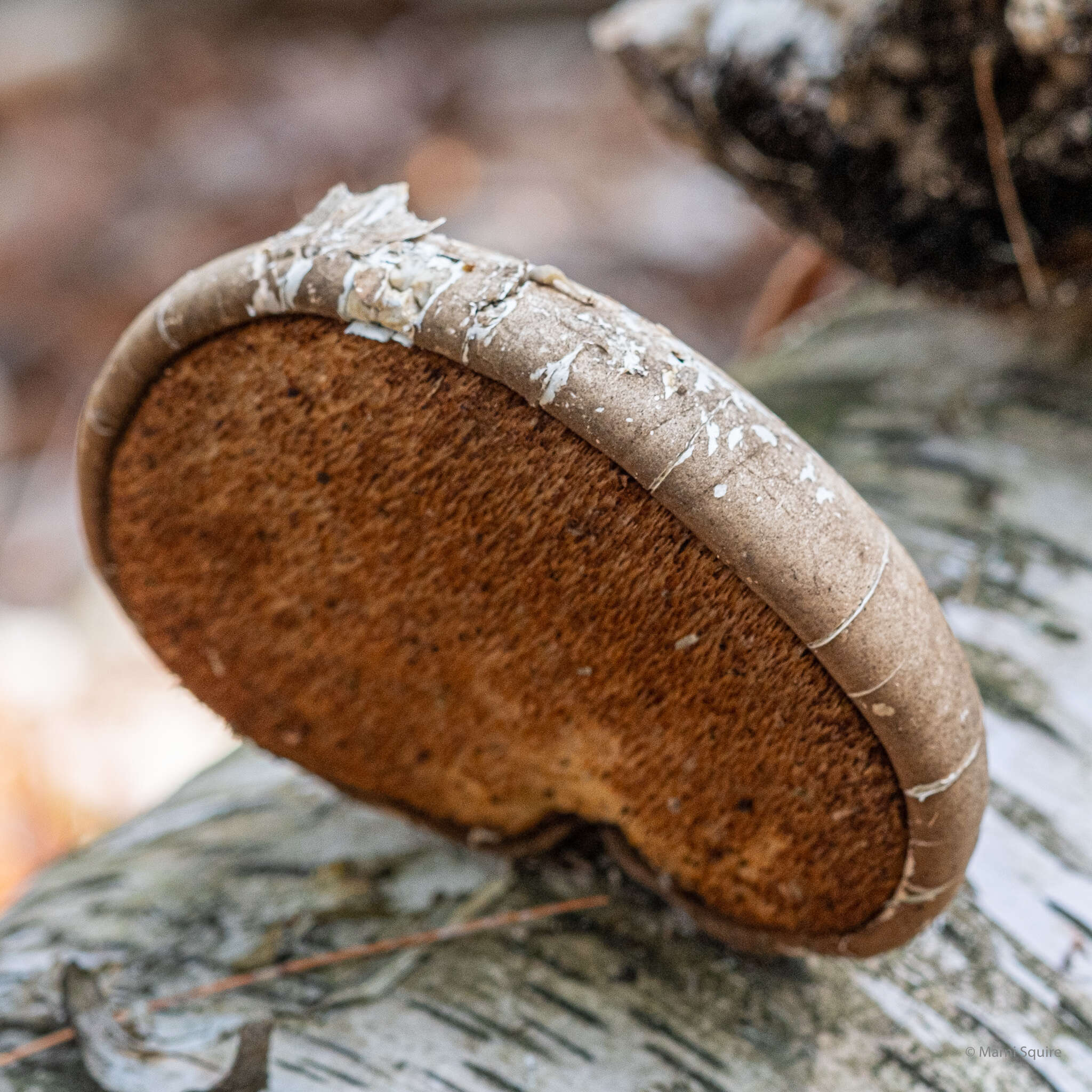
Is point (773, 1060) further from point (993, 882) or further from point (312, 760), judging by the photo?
point (312, 760)

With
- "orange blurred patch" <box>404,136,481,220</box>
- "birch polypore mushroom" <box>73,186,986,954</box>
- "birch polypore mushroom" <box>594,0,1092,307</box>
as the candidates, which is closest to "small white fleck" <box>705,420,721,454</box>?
"birch polypore mushroom" <box>73,186,986,954</box>

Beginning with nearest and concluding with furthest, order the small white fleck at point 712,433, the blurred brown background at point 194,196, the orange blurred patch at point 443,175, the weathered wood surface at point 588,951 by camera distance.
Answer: the small white fleck at point 712,433 < the weathered wood surface at point 588,951 < the blurred brown background at point 194,196 < the orange blurred patch at point 443,175

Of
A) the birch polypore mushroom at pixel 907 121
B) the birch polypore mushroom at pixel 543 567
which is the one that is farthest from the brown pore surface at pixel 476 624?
the birch polypore mushroom at pixel 907 121

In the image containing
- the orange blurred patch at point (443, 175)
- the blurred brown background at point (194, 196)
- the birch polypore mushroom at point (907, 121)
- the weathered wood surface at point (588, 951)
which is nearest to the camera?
the weathered wood surface at point (588, 951)

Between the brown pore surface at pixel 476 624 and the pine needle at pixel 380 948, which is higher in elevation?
the brown pore surface at pixel 476 624

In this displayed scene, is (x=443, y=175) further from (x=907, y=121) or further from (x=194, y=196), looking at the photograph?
(x=907, y=121)

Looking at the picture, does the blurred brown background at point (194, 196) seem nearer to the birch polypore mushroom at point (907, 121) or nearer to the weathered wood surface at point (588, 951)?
the weathered wood surface at point (588, 951)
